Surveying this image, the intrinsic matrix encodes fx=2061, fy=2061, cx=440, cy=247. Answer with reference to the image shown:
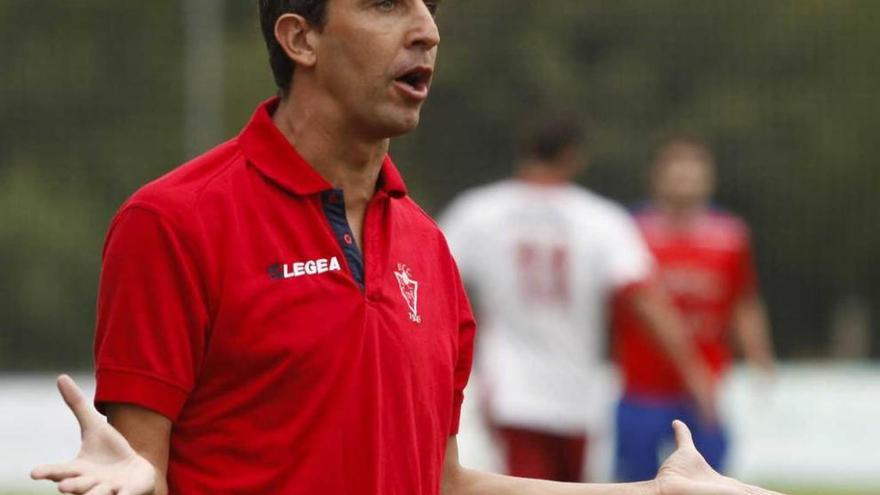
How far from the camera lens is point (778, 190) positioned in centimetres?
1995

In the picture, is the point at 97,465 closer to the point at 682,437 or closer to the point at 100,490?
the point at 100,490

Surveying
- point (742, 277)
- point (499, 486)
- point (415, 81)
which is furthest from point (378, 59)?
point (742, 277)

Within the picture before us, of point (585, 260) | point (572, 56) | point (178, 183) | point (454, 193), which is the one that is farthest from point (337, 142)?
point (572, 56)

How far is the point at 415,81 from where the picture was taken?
155 inches

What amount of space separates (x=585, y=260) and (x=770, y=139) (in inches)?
429

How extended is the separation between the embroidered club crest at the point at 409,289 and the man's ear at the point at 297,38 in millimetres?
436

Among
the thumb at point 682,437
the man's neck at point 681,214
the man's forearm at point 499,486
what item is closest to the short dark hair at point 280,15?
the man's forearm at point 499,486

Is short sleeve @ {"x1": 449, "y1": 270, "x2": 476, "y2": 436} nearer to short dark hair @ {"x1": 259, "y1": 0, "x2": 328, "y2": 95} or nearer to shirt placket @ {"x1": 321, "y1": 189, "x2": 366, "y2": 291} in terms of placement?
shirt placket @ {"x1": 321, "y1": 189, "x2": 366, "y2": 291}

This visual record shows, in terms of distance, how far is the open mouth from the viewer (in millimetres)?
3900

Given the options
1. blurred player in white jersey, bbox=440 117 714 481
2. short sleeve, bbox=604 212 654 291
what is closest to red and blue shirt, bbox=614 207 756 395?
blurred player in white jersey, bbox=440 117 714 481

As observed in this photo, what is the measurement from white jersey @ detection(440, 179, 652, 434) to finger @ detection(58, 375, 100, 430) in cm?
645

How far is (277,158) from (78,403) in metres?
0.81

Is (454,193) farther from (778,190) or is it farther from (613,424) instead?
(613,424)

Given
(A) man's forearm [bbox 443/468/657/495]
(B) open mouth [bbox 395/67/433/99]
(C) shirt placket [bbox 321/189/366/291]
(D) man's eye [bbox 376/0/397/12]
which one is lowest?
(A) man's forearm [bbox 443/468/657/495]
